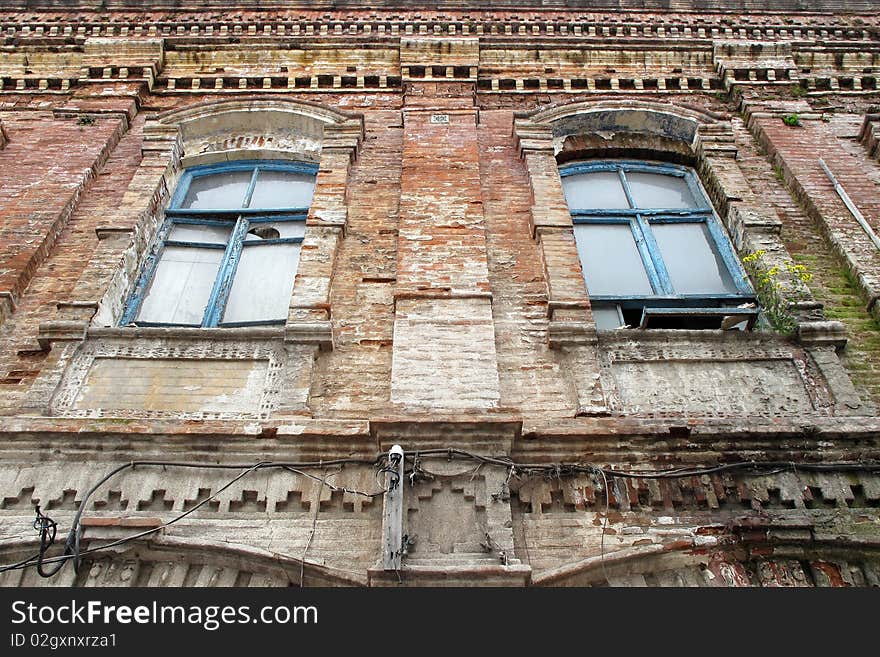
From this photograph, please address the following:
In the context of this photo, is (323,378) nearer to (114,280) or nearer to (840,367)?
(114,280)

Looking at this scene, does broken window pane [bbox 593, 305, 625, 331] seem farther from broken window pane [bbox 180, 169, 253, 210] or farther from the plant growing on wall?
broken window pane [bbox 180, 169, 253, 210]

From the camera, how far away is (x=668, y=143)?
8.16 meters

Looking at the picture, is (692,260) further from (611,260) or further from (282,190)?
(282,190)

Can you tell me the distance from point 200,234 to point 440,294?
9.23 ft

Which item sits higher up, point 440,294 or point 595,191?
point 595,191

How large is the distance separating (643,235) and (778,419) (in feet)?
8.55

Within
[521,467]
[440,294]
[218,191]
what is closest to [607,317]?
[440,294]

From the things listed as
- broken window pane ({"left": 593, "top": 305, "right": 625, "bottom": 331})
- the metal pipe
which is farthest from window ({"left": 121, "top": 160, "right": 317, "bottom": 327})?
the metal pipe

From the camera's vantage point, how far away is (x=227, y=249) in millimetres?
6969

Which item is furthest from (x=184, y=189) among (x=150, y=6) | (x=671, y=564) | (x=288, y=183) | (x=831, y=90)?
(x=831, y=90)

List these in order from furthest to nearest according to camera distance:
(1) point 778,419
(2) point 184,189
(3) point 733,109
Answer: (3) point 733,109
(2) point 184,189
(1) point 778,419

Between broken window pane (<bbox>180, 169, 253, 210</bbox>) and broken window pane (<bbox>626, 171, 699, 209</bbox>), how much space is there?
13.1ft

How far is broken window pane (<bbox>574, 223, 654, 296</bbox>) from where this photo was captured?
21.6 feet

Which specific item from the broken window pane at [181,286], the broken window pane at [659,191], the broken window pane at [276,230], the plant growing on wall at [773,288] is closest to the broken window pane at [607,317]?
the plant growing on wall at [773,288]
